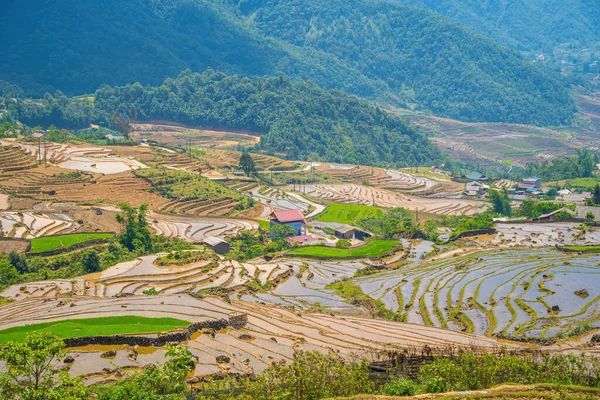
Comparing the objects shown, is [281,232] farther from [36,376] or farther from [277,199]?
[36,376]

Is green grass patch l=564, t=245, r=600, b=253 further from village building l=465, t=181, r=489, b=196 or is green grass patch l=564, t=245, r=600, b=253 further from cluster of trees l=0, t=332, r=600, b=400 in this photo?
village building l=465, t=181, r=489, b=196

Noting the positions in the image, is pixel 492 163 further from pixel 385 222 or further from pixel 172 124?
pixel 385 222

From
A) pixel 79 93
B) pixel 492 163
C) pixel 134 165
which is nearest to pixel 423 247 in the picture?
pixel 134 165

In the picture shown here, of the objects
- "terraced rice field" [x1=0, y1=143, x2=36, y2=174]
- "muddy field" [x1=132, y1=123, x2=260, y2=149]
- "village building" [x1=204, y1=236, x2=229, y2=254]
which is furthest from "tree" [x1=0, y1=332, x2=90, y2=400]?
"muddy field" [x1=132, y1=123, x2=260, y2=149]

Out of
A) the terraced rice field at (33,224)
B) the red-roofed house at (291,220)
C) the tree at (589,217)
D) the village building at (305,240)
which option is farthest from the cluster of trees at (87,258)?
the tree at (589,217)

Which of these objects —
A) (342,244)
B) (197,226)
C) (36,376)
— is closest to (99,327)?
(36,376)

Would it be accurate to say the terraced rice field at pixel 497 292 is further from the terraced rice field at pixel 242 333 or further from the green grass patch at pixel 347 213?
the green grass patch at pixel 347 213
